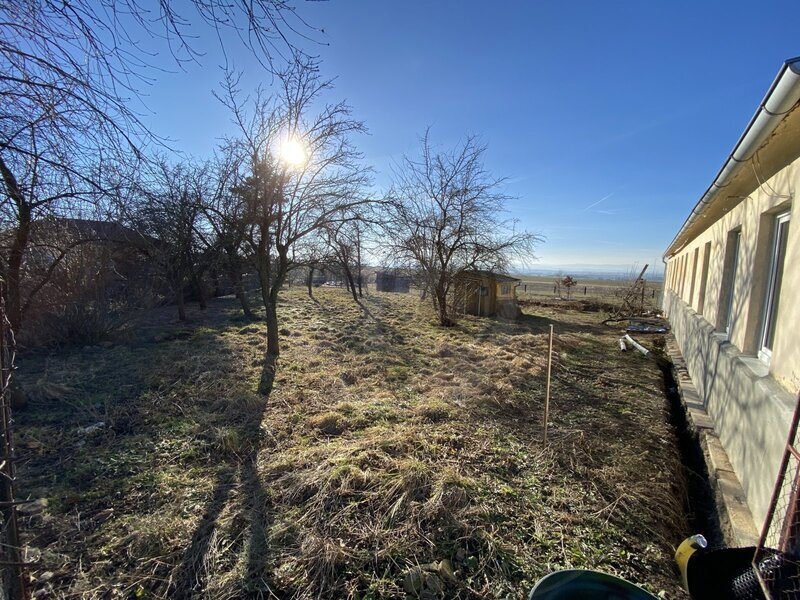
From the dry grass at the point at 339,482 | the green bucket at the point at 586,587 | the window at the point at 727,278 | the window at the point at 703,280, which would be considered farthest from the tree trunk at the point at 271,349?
the window at the point at 703,280

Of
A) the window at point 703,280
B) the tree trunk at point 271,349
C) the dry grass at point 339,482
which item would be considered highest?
the window at point 703,280

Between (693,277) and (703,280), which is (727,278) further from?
(693,277)

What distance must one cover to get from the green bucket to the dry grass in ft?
1.81

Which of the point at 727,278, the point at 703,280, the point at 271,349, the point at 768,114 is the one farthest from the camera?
the point at 271,349

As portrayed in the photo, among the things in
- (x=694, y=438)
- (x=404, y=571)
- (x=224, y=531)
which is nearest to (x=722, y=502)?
(x=694, y=438)

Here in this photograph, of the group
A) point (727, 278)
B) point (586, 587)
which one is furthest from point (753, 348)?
point (586, 587)

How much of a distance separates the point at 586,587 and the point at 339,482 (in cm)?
193

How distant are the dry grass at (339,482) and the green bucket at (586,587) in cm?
55

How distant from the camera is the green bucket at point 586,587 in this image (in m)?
1.70

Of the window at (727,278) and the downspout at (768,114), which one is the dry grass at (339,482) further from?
the downspout at (768,114)

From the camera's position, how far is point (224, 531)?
8.43ft

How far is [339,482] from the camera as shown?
9.92ft

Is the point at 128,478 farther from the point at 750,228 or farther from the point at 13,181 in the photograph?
the point at 750,228

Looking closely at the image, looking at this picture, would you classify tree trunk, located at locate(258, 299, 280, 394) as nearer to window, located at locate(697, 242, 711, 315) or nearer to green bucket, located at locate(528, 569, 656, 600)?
green bucket, located at locate(528, 569, 656, 600)
